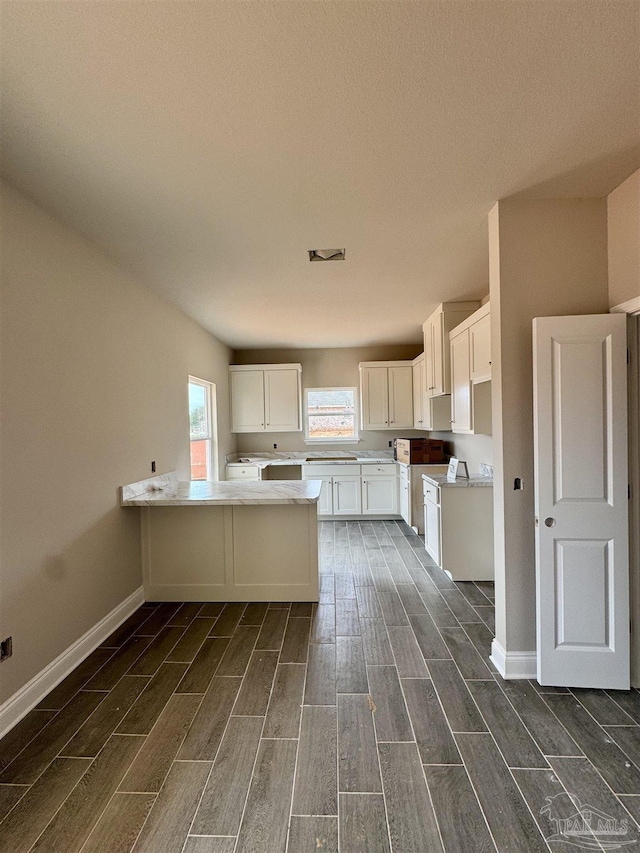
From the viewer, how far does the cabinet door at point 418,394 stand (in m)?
5.30

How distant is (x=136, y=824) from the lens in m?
1.42

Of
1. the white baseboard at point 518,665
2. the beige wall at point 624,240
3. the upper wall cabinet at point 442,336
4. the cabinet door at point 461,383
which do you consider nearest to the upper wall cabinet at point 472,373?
the cabinet door at point 461,383

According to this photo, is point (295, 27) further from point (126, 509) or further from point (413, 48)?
point (126, 509)

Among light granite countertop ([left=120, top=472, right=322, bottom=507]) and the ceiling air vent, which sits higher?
the ceiling air vent

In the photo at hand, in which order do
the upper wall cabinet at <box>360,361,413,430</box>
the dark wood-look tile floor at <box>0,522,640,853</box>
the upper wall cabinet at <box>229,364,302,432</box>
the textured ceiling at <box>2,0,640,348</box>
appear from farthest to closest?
1. the upper wall cabinet at <box>229,364,302,432</box>
2. the upper wall cabinet at <box>360,361,413,430</box>
3. the dark wood-look tile floor at <box>0,522,640,853</box>
4. the textured ceiling at <box>2,0,640,348</box>

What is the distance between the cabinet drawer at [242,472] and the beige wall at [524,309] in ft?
12.7

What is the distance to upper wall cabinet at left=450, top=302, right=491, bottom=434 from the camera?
319 centimetres

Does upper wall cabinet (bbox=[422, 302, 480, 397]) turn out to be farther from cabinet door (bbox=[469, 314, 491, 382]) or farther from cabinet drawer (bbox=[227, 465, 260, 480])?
cabinet drawer (bbox=[227, 465, 260, 480])

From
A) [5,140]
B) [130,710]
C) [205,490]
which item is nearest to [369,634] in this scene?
[130,710]

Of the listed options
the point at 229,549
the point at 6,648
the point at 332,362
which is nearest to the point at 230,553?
the point at 229,549

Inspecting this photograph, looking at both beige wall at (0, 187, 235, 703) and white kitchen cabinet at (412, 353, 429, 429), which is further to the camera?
white kitchen cabinet at (412, 353, 429, 429)

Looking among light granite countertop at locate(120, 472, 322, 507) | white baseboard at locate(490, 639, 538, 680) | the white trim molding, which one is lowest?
white baseboard at locate(490, 639, 538, 680)

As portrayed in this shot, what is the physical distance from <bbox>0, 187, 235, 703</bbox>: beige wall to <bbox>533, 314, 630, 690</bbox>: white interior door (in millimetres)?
2677

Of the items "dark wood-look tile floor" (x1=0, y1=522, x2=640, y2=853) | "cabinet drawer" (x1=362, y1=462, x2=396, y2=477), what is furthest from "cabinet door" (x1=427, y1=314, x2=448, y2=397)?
"dark wood-look tile floor" (x1=0, y1=522, x2=640, y2=853)
